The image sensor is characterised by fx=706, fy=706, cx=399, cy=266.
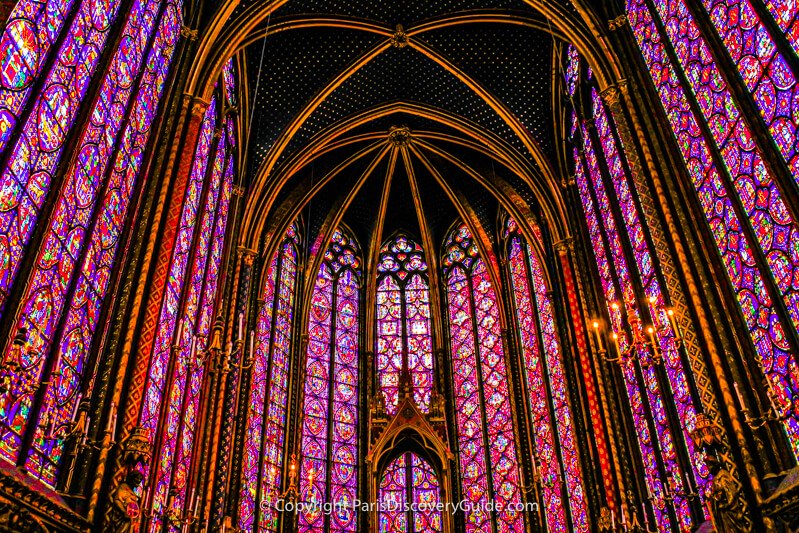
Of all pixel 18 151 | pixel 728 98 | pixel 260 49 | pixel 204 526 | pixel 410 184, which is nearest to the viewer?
pixel 18 151

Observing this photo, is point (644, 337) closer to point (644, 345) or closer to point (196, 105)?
point (644, 345)

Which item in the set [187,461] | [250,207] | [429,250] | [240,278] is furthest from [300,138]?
[187,461]

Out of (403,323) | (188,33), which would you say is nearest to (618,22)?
(188,33)

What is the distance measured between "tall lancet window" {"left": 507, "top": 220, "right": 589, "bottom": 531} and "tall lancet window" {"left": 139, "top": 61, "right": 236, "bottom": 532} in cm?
876

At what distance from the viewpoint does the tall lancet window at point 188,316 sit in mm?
12516

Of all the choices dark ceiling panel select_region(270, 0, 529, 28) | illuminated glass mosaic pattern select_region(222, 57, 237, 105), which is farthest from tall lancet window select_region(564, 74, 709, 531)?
illuminated glass mosaic pattern select_region(222, 57, 237, 105)

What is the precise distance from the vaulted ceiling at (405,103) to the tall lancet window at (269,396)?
5.44 ft

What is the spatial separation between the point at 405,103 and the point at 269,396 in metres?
9.13

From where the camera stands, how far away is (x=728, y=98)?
34.7ft

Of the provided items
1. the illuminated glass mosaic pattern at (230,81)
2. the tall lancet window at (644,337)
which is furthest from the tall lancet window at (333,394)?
the tall lancet window at (644,337)

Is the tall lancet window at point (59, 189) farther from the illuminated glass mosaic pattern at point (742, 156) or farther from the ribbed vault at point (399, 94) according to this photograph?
the illuminated glass mosaic pattern at point (742, 156)

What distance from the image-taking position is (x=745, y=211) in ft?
33.2

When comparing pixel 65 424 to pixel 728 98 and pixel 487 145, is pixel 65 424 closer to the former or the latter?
pixel 728 98

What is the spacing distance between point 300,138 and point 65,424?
12.1 meters
